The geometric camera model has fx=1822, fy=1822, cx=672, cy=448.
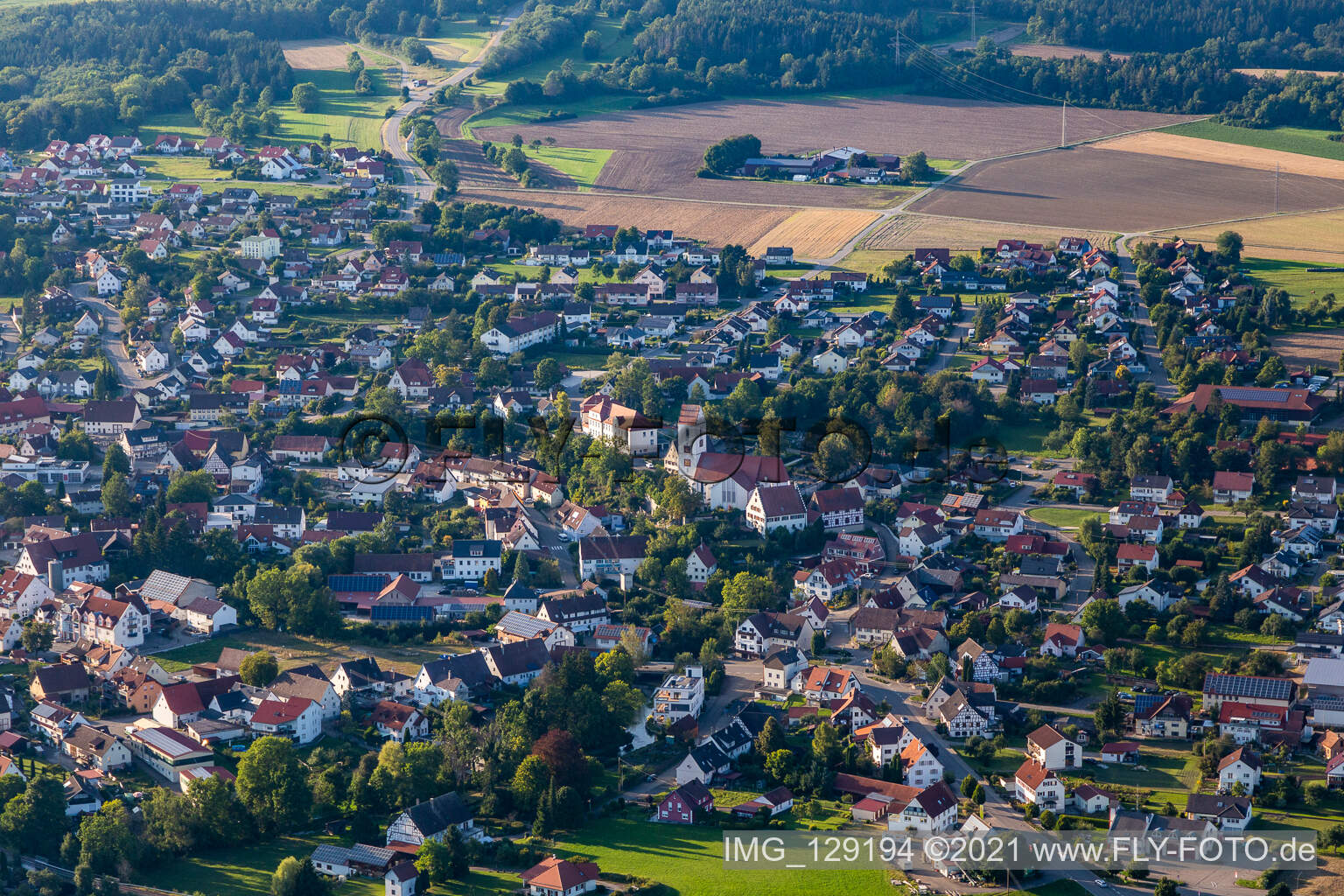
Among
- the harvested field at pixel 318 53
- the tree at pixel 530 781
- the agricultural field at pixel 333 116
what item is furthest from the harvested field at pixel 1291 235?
the harvested field at pixel 318 53

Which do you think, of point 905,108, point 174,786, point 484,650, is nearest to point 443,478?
point 484,650

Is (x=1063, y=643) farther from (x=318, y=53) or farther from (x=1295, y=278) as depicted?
(x=318, y=53)

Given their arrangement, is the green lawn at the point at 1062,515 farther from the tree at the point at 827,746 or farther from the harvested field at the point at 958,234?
the harvested field at the point at 958,234

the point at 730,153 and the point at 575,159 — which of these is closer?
the point at 730,153

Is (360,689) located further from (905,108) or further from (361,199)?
(905,108)

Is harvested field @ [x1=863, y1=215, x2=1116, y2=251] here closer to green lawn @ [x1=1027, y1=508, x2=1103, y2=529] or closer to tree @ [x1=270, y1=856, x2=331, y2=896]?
green lawn @ [x1=1027, y1=508, x2=1103, y2=529]

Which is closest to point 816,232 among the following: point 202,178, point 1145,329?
point 1145,329

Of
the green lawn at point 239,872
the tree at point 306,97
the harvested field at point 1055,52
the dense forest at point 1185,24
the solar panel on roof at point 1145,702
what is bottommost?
the green lawn at point 239,872
